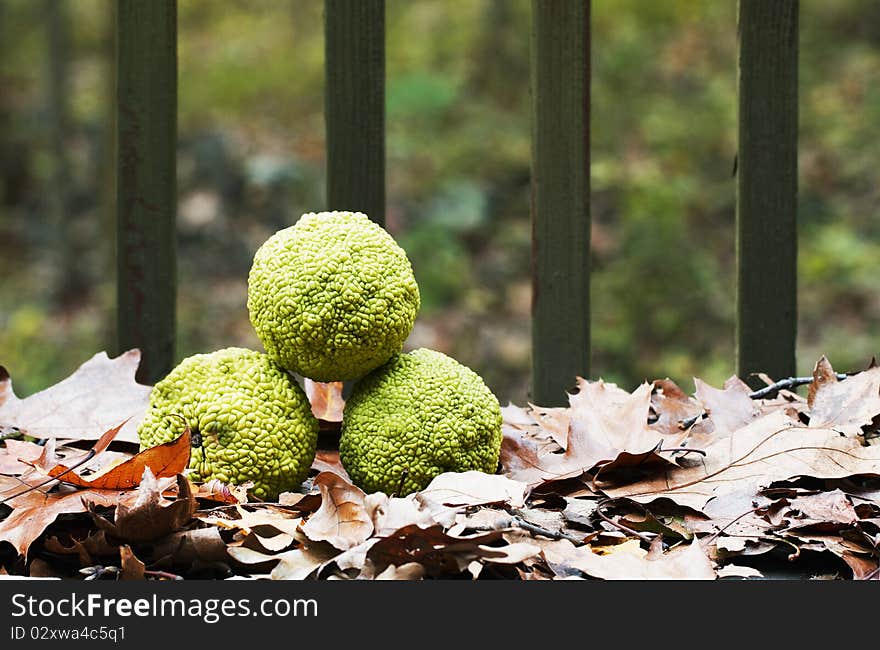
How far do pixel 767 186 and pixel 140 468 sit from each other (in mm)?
1361

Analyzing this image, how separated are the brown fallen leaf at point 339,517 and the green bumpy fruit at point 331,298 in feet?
0.70

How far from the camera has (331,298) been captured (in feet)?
4.32

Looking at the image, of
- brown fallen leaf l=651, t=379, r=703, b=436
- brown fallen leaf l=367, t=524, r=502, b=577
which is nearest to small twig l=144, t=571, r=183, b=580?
brown fallen leaf l=367, t=524, r=502, b=577

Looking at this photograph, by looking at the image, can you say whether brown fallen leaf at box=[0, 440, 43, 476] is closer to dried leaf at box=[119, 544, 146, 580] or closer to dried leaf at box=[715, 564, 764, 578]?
dried leaf at box=[119, 544, 146, 580]

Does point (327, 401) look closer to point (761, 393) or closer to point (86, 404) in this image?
point (86, 404)

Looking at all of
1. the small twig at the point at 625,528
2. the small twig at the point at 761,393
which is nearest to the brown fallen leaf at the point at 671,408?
the small twig at the point at 761,393

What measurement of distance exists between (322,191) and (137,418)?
153 inches

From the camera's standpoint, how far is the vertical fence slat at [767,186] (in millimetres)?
1903

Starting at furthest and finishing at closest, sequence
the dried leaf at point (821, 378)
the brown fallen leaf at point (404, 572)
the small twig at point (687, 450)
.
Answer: the dried leaf at point (821, 378) < the small twig at point (687, 450) < the brown fallen leaf at point (404, 572)

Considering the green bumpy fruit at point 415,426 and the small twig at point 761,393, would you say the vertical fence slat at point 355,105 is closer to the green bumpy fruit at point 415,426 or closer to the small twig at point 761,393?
the green bumpy fruit at point 415,426

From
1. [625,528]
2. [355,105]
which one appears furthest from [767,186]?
[625,528]

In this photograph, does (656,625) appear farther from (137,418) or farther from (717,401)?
(137,418)

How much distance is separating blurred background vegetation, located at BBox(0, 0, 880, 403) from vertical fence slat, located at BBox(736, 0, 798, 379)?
2070 millimetres

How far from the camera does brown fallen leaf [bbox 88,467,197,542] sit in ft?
3.72
